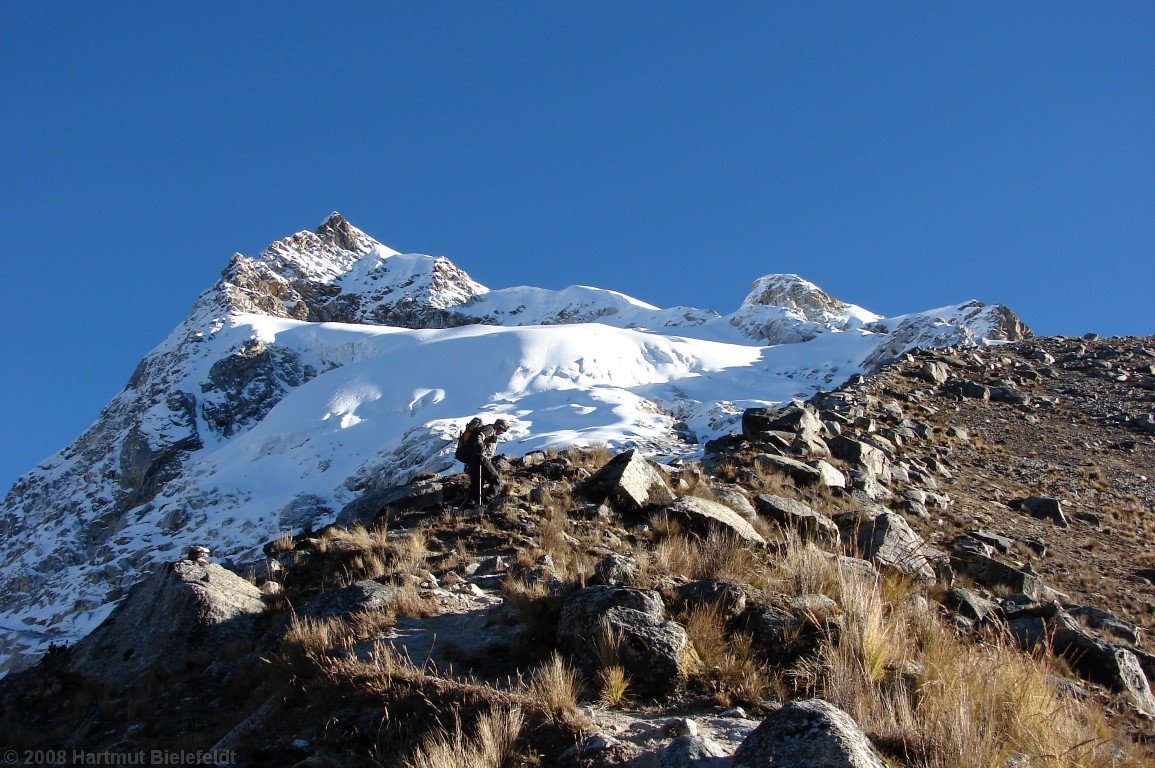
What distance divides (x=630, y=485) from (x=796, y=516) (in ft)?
6.86

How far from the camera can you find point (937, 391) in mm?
19469

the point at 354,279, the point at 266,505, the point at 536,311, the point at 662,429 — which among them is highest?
A: the point at 354,279

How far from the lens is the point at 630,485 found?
9.25m

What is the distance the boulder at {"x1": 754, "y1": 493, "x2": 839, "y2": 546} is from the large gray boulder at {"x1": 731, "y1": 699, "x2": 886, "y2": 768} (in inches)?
197

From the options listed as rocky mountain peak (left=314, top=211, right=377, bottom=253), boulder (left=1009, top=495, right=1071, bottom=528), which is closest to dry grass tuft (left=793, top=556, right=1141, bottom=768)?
Result: boulder (left=1009, top=495, right=1071, bottom=528)

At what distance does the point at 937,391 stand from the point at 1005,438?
3.55m

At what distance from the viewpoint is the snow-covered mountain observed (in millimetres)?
29844

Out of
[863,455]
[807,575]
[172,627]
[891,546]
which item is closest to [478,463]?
[172,627]

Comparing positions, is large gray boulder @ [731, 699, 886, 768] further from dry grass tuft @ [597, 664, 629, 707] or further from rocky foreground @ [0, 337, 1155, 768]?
dry grass tuft @ [597, 664, 629, 707]

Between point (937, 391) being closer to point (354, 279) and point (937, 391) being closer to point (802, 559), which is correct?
point (802, 559)

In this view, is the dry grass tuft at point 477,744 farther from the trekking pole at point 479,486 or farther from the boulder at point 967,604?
the trekking pole at point 479,486

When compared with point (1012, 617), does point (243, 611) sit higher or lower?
higher

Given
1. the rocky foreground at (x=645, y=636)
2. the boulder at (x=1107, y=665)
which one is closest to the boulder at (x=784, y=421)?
the rocky foreground at (x=645, y=636)

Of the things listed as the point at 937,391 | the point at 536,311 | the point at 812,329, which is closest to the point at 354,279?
the point at 536,311
